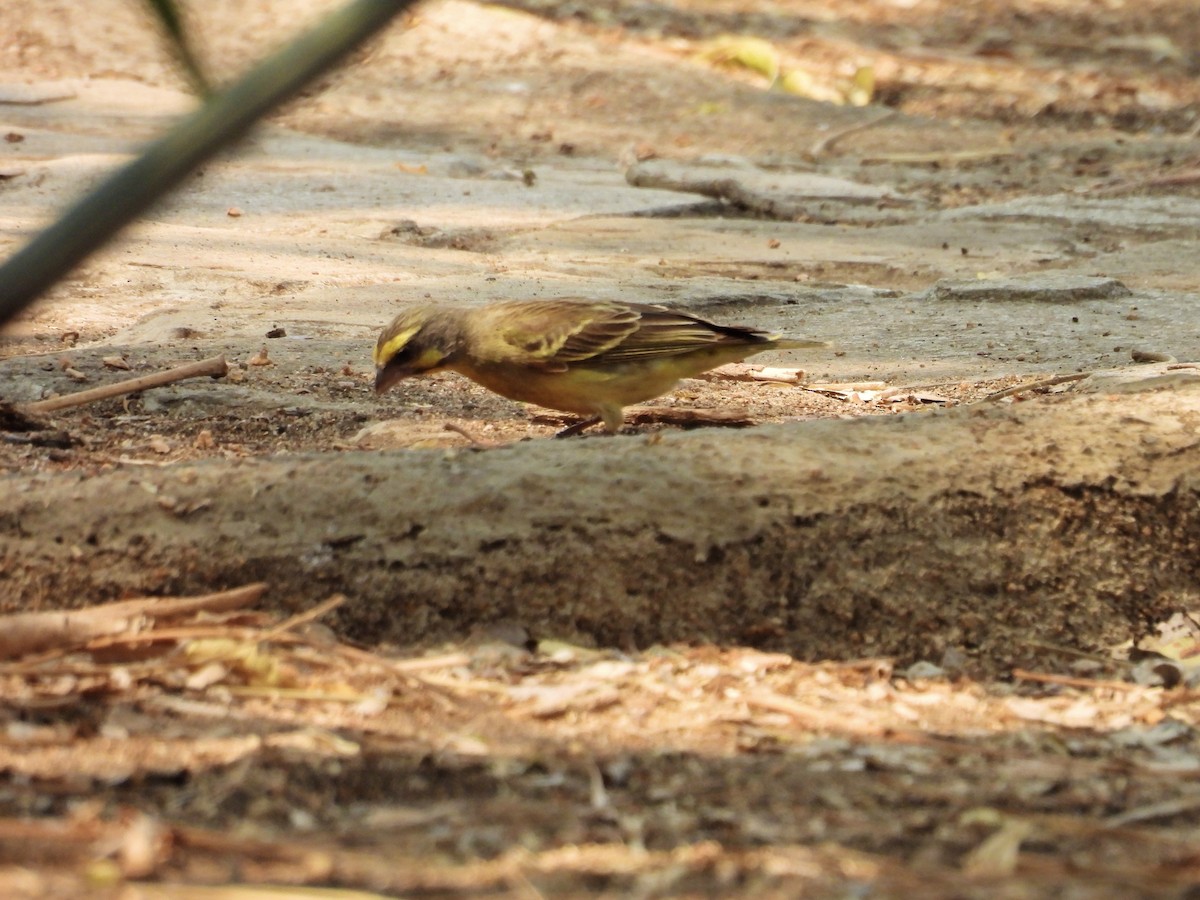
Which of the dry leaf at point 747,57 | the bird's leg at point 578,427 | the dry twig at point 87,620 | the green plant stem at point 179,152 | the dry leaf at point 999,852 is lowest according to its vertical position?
the dry leaf at point 999,852

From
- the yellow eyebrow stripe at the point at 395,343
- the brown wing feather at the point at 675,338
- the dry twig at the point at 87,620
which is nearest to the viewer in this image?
the dry twig at the point at 87,620

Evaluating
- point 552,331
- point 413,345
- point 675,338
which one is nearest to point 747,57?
point 675,338

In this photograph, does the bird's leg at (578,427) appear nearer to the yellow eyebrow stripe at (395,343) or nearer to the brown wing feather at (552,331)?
the brown wing feather at (552,331)

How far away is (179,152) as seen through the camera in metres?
1.64

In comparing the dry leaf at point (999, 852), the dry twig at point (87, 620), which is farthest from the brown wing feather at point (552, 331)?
the dry leaf at point (999, 852)

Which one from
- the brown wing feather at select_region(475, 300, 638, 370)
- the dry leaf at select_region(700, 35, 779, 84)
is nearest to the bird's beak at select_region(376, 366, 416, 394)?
the brown wing feather at select_region(475, 300, 638, 370)

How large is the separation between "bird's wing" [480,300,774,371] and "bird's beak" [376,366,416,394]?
0.30 m

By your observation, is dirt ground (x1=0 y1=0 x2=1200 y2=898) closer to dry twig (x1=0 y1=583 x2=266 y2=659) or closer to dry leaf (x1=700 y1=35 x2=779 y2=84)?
dry twig (x1=0 y1=583 x2=266 y2=659)

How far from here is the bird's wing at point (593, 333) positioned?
515 centimetres

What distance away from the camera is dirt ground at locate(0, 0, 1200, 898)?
258 cm

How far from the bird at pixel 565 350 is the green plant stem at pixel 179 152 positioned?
3.40 m

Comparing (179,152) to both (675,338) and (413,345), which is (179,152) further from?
(675,338)

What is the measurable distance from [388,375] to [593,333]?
684 mm

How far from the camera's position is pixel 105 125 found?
34.9ft
